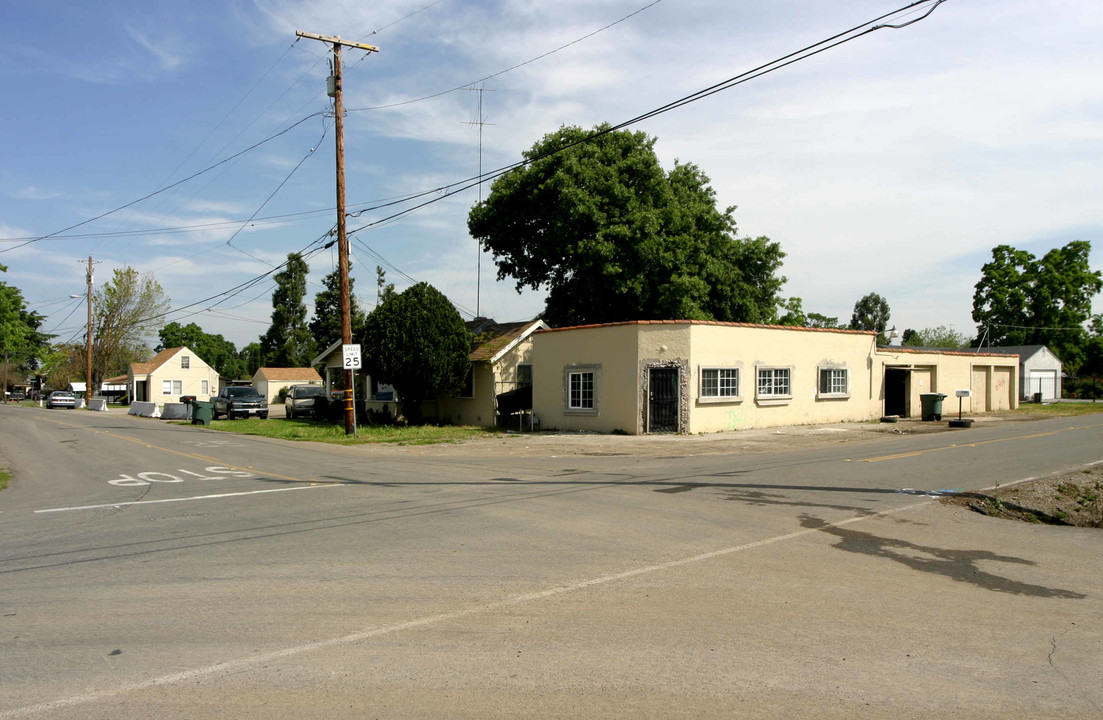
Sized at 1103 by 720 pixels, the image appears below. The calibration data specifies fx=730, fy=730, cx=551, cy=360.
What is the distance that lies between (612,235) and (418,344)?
9.37 metres

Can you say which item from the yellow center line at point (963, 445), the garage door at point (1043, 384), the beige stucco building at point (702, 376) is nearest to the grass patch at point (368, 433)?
the beige stucco building at point (702, 376)

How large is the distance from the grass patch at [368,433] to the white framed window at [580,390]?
2.93 meters

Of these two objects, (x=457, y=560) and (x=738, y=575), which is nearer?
(x=738, y=575)

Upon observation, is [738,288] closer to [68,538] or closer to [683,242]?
[683,242]

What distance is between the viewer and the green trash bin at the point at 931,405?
30.2 metres

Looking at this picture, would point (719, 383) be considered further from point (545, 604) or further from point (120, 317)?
point (120, 317)

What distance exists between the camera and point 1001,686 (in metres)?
4.41

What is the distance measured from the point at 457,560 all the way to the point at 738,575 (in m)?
2.74

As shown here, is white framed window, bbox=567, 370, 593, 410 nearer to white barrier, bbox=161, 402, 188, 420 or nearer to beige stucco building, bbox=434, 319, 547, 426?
beige stucco building, bbox=434, 319, 547, 426

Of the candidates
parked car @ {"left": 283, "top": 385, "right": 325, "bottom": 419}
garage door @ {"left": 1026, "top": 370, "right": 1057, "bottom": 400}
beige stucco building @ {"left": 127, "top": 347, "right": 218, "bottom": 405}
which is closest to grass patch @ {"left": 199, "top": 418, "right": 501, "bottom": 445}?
parked car @ {"left": 283, "top": 385, "right": 325, "bottom": 419}

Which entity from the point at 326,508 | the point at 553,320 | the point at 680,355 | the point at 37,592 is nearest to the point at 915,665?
the point at 37,592

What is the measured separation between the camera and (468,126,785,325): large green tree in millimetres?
30297

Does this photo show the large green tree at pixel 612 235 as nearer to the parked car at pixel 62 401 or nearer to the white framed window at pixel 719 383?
the white framed window at pixel 719 383

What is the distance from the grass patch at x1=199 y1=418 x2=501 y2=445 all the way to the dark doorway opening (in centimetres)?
1803
